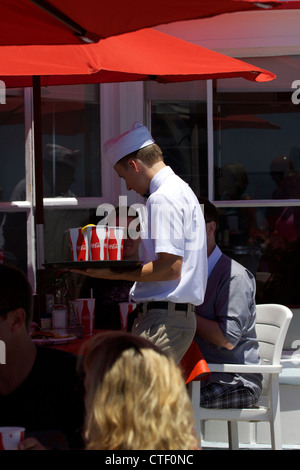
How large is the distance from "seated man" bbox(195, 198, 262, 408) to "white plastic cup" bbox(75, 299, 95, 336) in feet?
1.81

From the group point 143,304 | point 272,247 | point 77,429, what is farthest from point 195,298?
point 272,247

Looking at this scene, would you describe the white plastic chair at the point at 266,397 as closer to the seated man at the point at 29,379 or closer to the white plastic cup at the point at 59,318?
the white plastic cup at the point at 59,318

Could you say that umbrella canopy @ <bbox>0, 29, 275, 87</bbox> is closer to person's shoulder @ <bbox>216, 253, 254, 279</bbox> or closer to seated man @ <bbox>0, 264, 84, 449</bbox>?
person's shoulder @ <bbox>216, 253, 254, 279</bbox>

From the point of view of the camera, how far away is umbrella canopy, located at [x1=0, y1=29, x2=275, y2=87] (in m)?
3.02

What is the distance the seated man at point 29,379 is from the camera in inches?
77.1

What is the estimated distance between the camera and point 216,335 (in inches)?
125

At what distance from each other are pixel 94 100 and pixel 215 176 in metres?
0.97

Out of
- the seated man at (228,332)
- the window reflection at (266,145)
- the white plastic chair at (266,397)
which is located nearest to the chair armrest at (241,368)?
the white plastic chair at (266,397)

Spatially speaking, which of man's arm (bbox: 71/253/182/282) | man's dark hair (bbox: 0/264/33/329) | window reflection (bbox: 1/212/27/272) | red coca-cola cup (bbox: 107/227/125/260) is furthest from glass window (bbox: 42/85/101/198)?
man's dark hair (bbox: 0/264/33/329)

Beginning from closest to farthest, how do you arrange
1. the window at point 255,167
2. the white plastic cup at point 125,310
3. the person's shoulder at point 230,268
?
the person's shoulder at point 230,268
the white plastic cup at point 125,310
the window at point 255,167

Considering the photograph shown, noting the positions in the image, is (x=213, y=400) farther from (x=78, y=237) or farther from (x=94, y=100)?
(x=94, y=100)

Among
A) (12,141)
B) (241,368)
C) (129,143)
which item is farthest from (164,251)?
(12,141)

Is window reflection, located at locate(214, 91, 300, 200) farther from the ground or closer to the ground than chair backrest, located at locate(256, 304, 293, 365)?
farther from the ground

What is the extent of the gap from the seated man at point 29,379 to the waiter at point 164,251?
0.66 m
